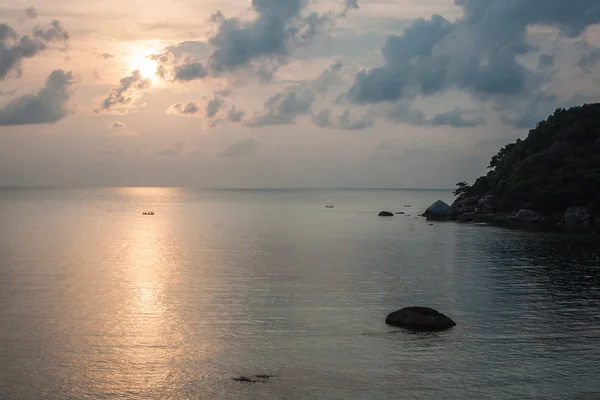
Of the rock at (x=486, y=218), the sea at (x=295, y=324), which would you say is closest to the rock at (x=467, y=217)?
the rock at (x=486, y=218)

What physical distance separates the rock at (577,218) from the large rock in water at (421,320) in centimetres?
9472

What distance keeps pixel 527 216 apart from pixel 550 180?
9.83 meters

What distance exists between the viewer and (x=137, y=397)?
Answer: 92.5ft

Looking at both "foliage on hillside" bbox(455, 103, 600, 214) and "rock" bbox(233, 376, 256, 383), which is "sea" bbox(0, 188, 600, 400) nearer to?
"rock" bbox(233, 376, 256, 383)

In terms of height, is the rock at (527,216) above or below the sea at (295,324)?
above

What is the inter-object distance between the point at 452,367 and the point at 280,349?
10041mm

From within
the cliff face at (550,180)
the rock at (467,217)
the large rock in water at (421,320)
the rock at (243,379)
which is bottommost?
the rock at (243,379)

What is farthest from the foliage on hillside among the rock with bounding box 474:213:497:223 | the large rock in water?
the large rock in water

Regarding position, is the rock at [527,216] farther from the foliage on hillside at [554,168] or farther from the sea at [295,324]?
the sea at [295,324]

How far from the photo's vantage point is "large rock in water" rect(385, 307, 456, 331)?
40156 millimetres

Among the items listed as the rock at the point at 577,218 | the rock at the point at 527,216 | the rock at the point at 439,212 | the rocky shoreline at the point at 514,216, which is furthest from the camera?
the rock at the point at 439,212

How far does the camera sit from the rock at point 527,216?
138000 millimetres

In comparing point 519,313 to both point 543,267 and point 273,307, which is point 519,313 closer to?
point 273,307

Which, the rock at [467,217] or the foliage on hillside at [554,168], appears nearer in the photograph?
the foliage on hillside at [554,168]
